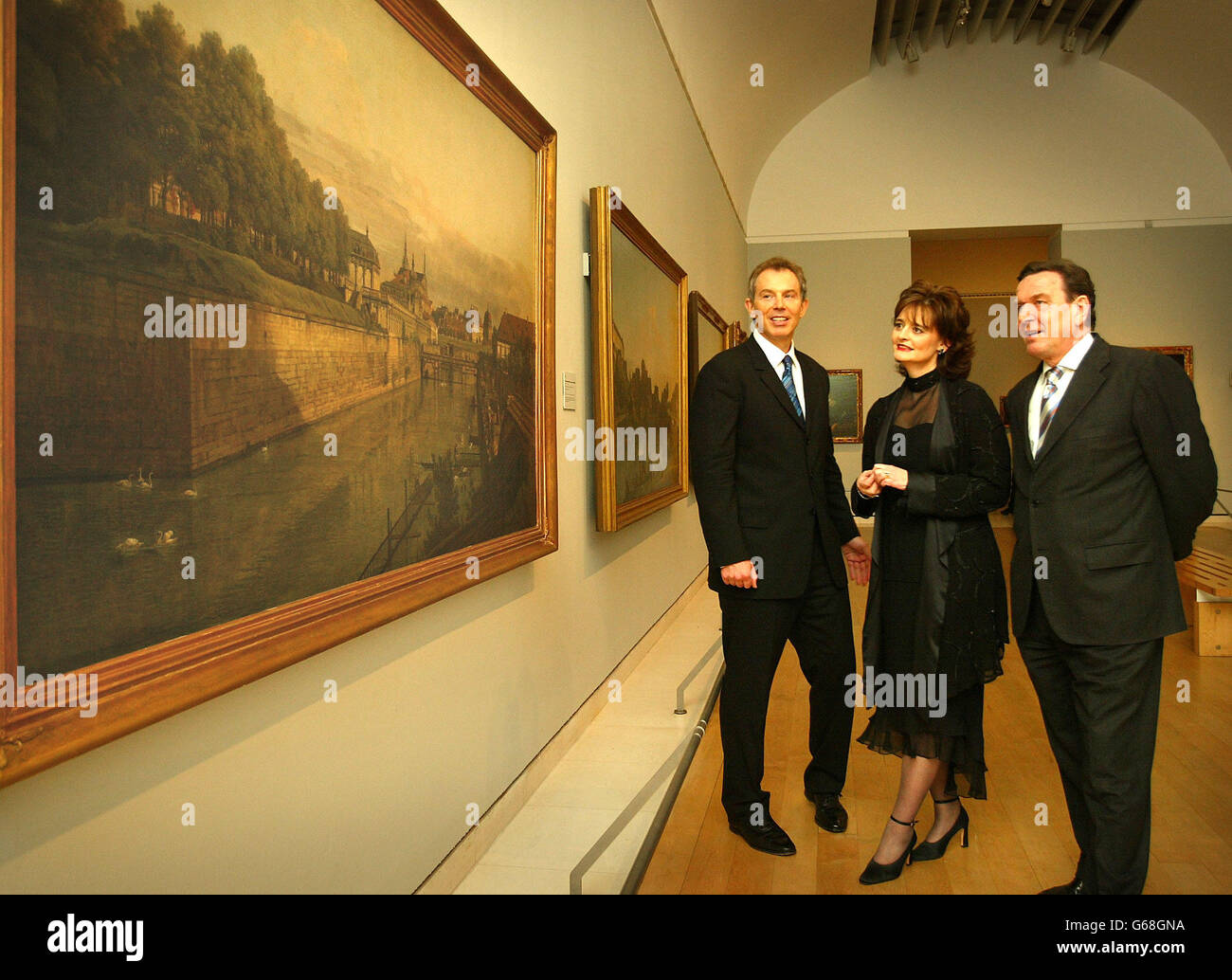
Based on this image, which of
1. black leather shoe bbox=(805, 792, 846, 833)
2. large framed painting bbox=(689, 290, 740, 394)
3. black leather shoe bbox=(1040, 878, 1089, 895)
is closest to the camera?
black leather shoe bbox=(1040, 878, 1089, 895)

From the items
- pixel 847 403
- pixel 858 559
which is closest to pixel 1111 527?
pixel 858 559

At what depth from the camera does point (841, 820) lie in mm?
4000

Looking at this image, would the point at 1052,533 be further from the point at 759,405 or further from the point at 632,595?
the point at 632,595

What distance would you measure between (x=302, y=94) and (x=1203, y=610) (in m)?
7.98

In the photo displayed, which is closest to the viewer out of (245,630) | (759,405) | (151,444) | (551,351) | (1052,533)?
(151,444)

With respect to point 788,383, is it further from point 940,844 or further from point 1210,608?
point 1210,608

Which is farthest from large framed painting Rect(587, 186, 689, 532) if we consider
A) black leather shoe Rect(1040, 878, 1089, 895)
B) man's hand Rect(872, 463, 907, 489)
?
black leather shoe Rect(1040, 878, 1089, 895)

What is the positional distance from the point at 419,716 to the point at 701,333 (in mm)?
7278

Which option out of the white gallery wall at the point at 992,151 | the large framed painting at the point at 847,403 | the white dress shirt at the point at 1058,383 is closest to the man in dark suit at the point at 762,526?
the white dress shirt at the point at 1058,383

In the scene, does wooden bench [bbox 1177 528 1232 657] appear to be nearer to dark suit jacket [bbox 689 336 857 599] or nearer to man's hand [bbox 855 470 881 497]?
dark suit jacket [bbox 689 336 857 599]

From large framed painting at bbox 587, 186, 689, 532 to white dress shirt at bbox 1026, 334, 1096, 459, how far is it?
253cm

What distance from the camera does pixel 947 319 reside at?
10.9ft

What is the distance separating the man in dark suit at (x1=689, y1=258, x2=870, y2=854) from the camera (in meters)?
3.77
